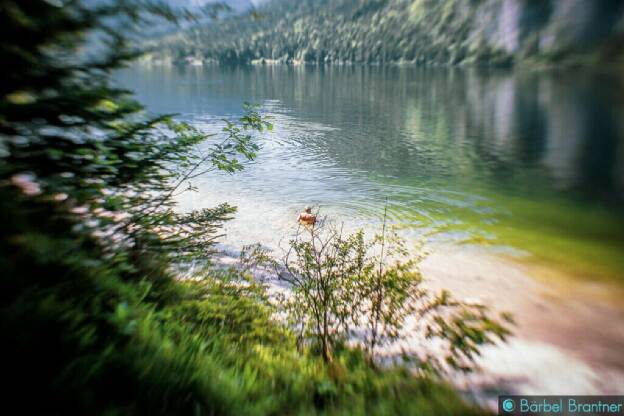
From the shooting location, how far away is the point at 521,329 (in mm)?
10047

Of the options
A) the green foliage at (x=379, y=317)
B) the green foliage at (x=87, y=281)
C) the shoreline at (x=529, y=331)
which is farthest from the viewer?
the shoreline at (x=529, y=331)

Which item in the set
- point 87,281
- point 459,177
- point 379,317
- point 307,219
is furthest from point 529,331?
point 459,177

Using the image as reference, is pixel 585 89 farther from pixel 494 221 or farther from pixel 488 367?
pixel 488 367

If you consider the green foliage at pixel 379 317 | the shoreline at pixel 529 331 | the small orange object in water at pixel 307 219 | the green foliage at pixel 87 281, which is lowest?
the shoreline at pixel 529 331

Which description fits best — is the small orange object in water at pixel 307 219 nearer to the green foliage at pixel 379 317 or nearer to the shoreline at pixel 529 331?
the shoreline at pixel 529 331

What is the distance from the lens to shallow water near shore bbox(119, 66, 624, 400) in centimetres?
989

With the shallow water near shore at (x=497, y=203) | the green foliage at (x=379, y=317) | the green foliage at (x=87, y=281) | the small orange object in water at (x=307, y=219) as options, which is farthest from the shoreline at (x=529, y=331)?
the small orange object in water at (x=307, y=219)

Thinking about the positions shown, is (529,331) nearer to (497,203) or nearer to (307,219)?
(307,219)

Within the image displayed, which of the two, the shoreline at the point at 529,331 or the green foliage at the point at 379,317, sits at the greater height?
the green foliage at the point at 379,317

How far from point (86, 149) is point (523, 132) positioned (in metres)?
44.7

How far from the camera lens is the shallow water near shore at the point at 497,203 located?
9.89 meters

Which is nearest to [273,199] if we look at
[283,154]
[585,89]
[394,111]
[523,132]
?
[283,154]

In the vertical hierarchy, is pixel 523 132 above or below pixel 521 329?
above

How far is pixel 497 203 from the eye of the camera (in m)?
20.5
